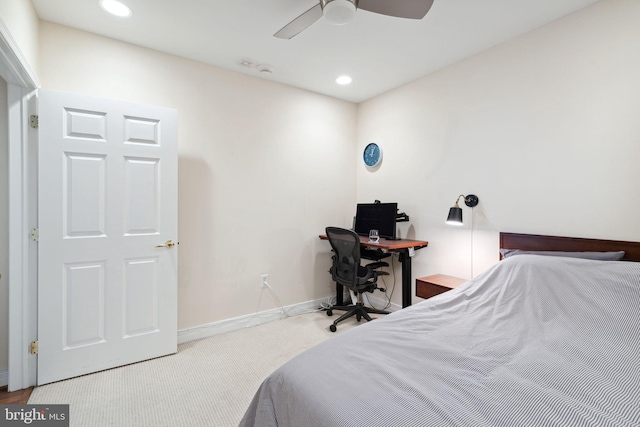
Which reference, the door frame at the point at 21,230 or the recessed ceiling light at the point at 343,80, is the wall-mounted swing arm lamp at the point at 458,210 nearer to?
the recessed ceiling light at the point at 343,80

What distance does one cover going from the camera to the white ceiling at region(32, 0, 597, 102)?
2029mm

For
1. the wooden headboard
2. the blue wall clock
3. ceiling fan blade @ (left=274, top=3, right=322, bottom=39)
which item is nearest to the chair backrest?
the blue wall clock

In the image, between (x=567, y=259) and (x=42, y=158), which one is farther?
(x=42, y=158)

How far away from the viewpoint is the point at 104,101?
7.25 ft

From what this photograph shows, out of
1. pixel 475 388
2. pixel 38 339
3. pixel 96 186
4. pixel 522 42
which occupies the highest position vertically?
pixel 522 42

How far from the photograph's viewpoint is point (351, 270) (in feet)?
9.90

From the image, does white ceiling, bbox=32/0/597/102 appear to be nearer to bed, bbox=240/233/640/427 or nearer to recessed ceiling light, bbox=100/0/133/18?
recessed ceiling light, bbox=100/0/133/18

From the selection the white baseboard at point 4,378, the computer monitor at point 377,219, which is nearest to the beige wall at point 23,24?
the white baseboard at point 4,378

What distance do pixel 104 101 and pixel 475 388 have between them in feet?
9.18

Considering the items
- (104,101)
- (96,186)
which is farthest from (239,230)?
(104,101)

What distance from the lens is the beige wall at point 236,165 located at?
242 centimetres

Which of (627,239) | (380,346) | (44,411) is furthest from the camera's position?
(627,239)

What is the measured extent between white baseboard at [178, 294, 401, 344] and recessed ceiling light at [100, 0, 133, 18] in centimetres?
253

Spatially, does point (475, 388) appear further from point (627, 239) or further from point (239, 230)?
point (239, 230)
